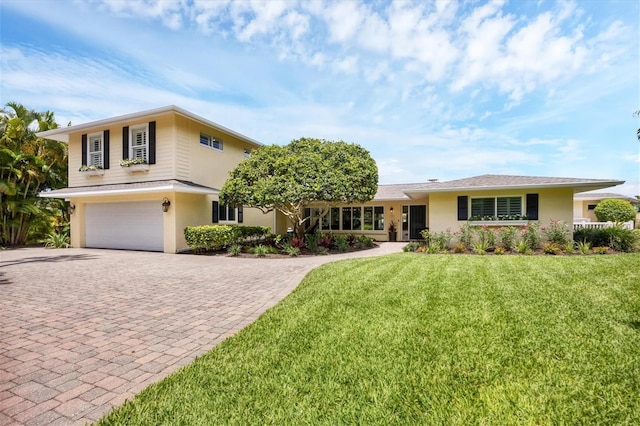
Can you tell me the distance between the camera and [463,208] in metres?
13.9

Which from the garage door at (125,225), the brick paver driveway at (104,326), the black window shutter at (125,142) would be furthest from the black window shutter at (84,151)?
the brick paver driveway at (104,326)

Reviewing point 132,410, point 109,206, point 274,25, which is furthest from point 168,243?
point 132,410

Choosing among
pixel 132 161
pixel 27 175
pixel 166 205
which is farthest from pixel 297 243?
pixel 27 175

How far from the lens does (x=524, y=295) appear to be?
5.41 meters

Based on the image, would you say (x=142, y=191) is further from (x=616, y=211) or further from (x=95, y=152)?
(x=616, y=211)

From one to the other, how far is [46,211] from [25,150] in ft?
11.2

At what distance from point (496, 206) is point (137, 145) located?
54.4 ft

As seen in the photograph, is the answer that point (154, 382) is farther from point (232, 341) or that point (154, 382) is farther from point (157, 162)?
point (157, 162)

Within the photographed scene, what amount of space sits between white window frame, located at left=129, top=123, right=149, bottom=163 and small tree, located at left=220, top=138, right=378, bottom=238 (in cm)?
430

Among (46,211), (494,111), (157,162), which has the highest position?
(494,111)

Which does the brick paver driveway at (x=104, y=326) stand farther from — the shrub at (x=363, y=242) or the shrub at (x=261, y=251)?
the shrub at (x=363, y=242)

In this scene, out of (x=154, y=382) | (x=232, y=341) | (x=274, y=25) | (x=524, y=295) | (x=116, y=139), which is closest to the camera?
(x=154, y=382)

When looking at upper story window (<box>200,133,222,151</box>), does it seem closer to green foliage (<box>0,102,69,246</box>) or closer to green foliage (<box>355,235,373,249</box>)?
green foliage (<box>355,235,373,249</box>)

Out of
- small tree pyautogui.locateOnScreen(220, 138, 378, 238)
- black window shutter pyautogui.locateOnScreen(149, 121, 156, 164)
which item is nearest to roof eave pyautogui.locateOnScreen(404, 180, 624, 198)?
small tree pyautogui.locateOnScreen(220, 138, 378, 238)
